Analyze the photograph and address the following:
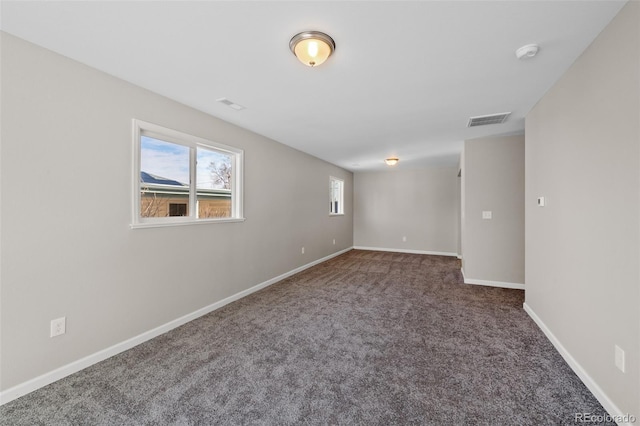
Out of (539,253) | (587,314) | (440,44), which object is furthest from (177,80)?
(539,253)

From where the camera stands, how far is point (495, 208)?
4.42m

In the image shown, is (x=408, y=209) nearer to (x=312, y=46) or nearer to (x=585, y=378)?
(x=585, y=378)

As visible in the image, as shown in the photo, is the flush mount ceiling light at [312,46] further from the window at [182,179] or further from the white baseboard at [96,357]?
the white baseboard at [96,357]

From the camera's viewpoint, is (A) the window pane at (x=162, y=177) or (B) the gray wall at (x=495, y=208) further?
(B) the gray wall at (x=495, y=208)

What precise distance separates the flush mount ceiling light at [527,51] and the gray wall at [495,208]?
8.69 ft

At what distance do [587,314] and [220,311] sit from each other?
348cm

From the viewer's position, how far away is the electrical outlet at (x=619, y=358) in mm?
1568

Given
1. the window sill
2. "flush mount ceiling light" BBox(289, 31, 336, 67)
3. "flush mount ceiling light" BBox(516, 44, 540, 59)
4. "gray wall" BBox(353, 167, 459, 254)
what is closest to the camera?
"flush mount ceiling light" BBox(289, 31, 336, 67)

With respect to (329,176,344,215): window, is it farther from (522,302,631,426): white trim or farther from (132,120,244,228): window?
(522,302,631,426): white trim

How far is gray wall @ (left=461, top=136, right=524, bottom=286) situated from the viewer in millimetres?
4305

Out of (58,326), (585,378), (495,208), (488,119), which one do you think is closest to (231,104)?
(58,326)

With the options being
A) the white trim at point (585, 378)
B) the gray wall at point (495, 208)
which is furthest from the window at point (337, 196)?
the white trim at point (585, 378)

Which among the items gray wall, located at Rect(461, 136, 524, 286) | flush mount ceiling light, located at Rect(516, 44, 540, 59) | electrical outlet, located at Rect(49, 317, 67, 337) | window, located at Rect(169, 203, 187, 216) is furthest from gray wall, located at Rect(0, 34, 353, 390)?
gray wall, located at Rect(461, 136, 524, 286)

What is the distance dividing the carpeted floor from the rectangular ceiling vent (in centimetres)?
242
